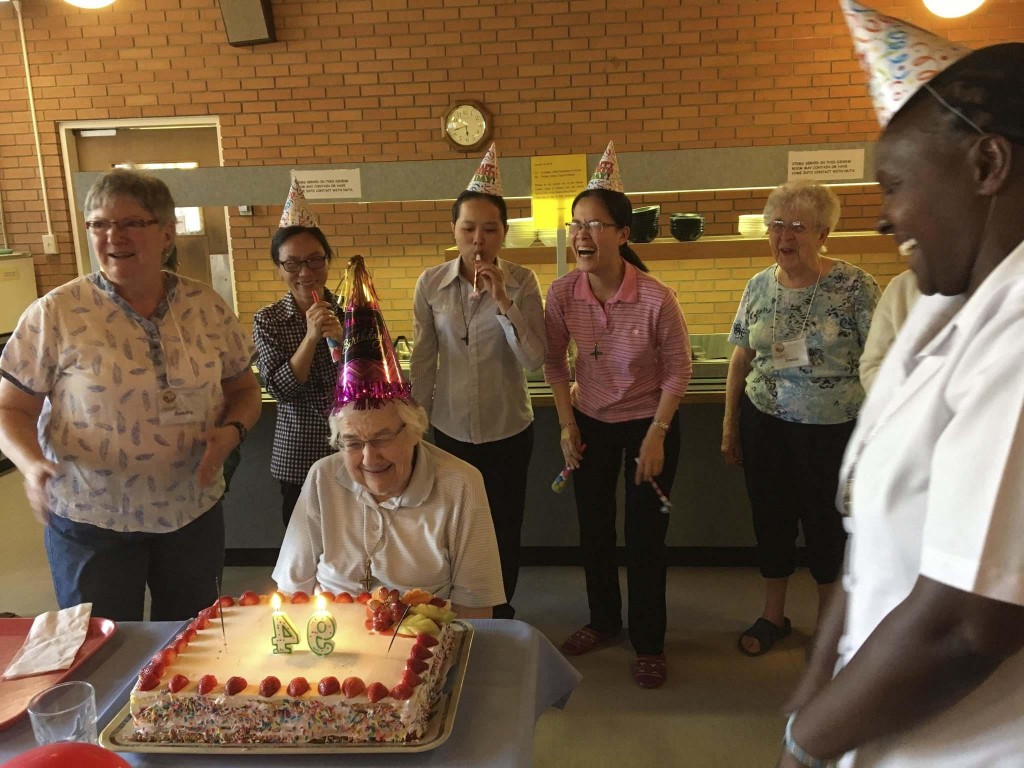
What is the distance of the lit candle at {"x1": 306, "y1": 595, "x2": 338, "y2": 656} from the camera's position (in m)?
1.29

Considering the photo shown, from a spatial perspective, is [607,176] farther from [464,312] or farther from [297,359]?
[297,359]

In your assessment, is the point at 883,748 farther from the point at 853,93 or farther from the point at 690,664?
the point at 853,93

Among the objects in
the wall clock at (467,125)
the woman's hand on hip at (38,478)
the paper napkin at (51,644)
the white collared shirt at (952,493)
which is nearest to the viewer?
the white collared shirt at (952,493)

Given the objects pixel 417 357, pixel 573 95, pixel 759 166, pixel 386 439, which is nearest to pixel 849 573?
Answer: pixel 386 439

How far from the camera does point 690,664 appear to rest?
2736mm

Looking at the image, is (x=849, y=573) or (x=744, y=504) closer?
(x=849, y=573)

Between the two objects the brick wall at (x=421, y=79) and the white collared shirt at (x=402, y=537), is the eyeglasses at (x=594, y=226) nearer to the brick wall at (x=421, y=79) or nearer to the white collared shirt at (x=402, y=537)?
the white collared shirt at (x=402, y=537)

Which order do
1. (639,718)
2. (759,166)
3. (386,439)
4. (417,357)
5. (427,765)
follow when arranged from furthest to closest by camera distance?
(759,166) < (417,357) < (639,718) < (386,439) < (427,765)

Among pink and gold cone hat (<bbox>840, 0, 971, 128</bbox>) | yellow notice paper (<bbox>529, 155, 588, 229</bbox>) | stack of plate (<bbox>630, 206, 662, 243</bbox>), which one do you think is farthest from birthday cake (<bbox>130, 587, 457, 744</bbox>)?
stack of plate (<bbox>630, 206, 662, 243</bbox>)

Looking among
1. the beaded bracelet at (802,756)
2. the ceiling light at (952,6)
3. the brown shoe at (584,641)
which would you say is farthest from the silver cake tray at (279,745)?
the ceiling light at (952,6)

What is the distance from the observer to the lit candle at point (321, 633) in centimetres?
129

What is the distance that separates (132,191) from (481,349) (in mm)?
1177

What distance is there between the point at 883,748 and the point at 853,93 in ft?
17.3

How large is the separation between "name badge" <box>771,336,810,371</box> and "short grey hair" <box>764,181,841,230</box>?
1.28ft
